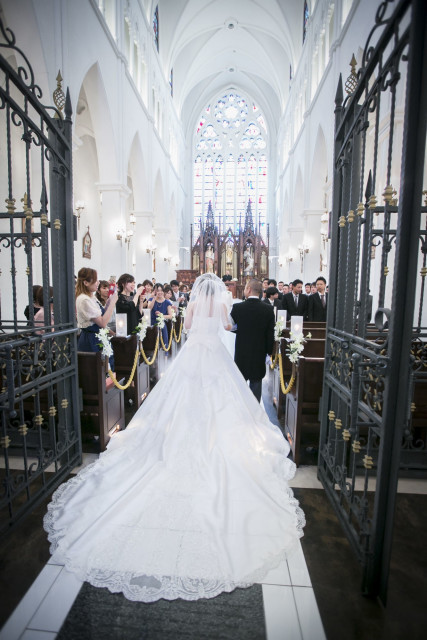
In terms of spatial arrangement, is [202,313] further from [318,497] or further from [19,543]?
[19,543]

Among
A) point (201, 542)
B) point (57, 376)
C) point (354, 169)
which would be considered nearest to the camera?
point (201, 542)

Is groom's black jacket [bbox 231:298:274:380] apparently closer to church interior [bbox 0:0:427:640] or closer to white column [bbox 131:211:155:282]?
church interior [bbox 0:0:427:640]

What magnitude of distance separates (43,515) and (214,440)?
157 cm

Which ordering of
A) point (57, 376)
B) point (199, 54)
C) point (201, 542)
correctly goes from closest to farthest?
point (201, 542) → point (57, 376) → point (199, 54)

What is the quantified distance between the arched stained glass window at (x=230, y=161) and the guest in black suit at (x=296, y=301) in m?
18.1

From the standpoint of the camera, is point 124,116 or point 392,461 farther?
point 124,116

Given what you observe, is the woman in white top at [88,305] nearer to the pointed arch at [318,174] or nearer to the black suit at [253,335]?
the black suit at [253,335]

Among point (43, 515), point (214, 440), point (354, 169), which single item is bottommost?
point (43, 515)

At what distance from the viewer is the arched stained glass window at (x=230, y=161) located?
26.2m

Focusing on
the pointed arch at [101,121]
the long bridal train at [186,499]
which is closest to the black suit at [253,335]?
the long bridal train at [186,499]

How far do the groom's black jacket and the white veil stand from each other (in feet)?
0.52

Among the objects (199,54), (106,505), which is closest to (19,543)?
(106,505)

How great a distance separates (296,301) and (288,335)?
3283 millimetres

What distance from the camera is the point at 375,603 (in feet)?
6.59
